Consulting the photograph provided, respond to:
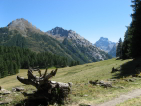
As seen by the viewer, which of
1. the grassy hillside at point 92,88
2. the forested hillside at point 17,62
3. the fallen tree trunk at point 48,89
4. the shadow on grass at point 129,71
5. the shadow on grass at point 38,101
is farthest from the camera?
the forested hillside at point 17,62

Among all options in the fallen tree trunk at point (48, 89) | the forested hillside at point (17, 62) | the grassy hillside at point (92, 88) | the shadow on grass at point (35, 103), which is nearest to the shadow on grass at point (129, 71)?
the grassy hillside at point (92, 88)

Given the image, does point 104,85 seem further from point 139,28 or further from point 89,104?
point 139,28

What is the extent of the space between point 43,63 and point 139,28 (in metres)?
149

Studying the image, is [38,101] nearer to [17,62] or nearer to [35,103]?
[35,103]

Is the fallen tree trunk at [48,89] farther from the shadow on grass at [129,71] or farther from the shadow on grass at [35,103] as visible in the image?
the shadow on grass at [129,71]

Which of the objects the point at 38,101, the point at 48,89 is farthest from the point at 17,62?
the point at 48,89

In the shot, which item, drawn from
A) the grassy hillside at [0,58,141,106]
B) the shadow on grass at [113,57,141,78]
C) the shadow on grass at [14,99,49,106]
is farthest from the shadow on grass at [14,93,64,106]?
the shadow on grass at [113,57,141,78]

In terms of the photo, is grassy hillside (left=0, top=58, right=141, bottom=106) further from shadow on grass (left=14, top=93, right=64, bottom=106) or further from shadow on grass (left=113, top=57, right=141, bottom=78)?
shadow on grass (left=14, top=93, right=64, bottom=106)

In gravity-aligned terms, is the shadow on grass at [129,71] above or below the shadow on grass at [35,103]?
above

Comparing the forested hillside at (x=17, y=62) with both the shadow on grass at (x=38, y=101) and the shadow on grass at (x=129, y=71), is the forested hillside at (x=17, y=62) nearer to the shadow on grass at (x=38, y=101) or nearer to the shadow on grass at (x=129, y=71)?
the shadow on grass at (x=129, y=71)

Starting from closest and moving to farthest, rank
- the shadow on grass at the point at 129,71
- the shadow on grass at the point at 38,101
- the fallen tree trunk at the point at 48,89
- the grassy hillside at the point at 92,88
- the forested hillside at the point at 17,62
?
1. the fallen tree trunk at the point at 48,89
2. the shadow on grass at the point at 38,101
3. the grassy hillside at the point at 92,88
4. the shadow on grass at the point at 129,71
5. the forested hillside at the point at 17,62

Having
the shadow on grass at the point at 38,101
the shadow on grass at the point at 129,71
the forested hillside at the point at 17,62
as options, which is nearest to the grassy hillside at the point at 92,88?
the shadow on grass at the point at 129,71

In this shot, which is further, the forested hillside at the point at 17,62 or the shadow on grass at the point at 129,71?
the forested hillside at the point at 17,62

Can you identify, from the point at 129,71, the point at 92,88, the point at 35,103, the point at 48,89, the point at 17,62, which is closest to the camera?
the point at 35,103
